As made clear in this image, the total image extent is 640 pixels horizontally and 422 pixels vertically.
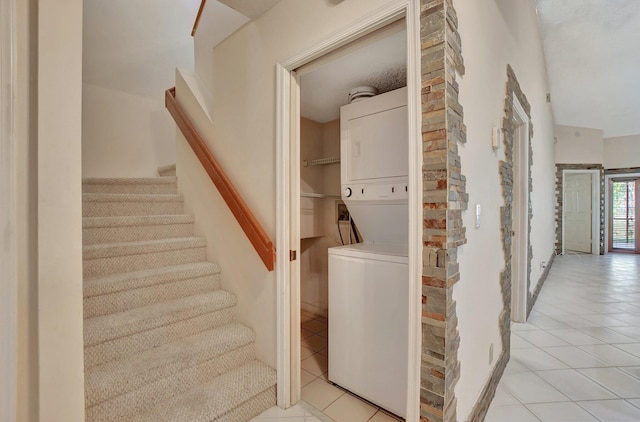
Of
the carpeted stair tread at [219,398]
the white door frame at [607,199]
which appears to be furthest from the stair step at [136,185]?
the white door frame at [607,199]

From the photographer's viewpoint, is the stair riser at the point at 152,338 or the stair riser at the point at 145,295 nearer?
the stair riser at the point at 152,338

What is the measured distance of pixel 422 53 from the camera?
1.23 m

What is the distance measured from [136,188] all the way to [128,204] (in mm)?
400

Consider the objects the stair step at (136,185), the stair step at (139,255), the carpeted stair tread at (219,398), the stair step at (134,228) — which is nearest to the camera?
the carpeted stair tread at (219,398)

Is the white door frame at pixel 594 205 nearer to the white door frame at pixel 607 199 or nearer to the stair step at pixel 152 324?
the white door frame at pixel 607 199

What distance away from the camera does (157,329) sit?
1764 mm

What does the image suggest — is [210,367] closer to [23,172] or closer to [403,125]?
[23,172]

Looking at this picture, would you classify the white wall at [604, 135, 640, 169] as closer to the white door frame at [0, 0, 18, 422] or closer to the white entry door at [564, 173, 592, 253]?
the white entry door at [564, 173, 592, 253]

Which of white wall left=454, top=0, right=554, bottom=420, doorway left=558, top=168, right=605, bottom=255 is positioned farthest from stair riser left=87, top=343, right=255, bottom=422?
doorway left=558, top=168, right=605, bottom=255

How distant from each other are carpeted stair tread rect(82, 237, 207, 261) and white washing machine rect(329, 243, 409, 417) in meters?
1.17

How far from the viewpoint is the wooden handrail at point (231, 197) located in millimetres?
1806

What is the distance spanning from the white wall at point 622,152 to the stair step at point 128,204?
9.33m

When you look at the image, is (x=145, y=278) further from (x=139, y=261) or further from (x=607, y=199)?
(x=607, y=199)

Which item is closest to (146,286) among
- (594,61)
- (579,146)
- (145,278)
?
(145,278)
